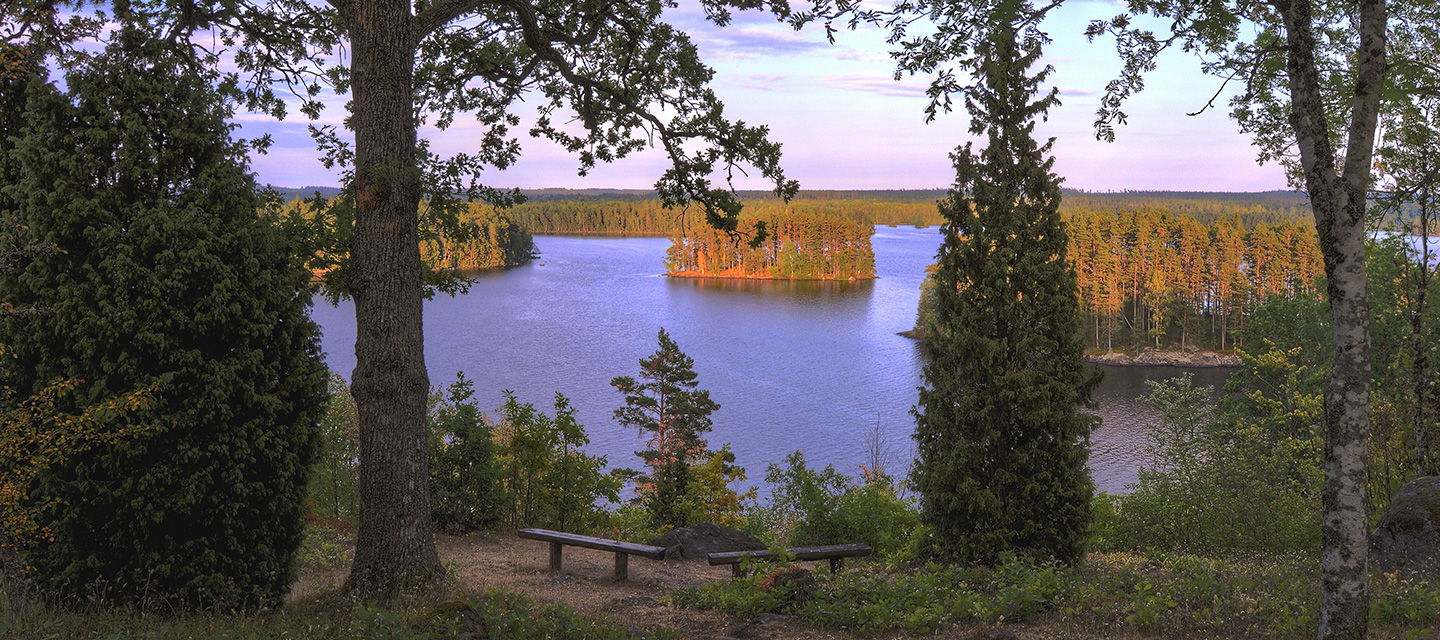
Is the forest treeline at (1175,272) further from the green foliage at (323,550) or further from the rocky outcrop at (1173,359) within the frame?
the green foliage at (323,550)

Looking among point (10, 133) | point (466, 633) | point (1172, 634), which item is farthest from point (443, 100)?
point (1172, 634)

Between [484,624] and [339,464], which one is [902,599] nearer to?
[484,624]

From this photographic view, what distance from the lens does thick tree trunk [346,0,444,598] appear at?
20.9ft

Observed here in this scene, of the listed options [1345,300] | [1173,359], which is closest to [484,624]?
[1345,300]

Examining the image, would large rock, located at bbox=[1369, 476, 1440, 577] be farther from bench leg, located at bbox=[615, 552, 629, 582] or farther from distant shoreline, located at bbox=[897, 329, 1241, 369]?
distant shoreline, located at bbox=[897, 329, 1241, 369]

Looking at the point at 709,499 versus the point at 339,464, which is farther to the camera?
the point at 339,464

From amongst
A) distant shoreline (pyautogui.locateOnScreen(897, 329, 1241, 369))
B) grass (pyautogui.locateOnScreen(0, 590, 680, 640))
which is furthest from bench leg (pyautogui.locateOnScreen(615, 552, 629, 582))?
distant shoreline (pyautogui.locateOnScreen(897, 329, 1241, 369))

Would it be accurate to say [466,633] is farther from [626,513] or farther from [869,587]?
[626,513]

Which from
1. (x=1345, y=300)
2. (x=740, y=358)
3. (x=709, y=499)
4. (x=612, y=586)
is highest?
(x=1345, y=300)

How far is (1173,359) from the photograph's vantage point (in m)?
58.3

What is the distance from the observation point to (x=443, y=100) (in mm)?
8977

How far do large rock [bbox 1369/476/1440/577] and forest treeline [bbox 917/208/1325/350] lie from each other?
51639 millimetres

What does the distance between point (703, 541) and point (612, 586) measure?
7.03 ft

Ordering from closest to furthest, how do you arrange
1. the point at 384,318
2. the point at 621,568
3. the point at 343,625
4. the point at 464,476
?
the point at 343,625 → the point at 384,318 → the point at 621,568 → the point at 464,476
